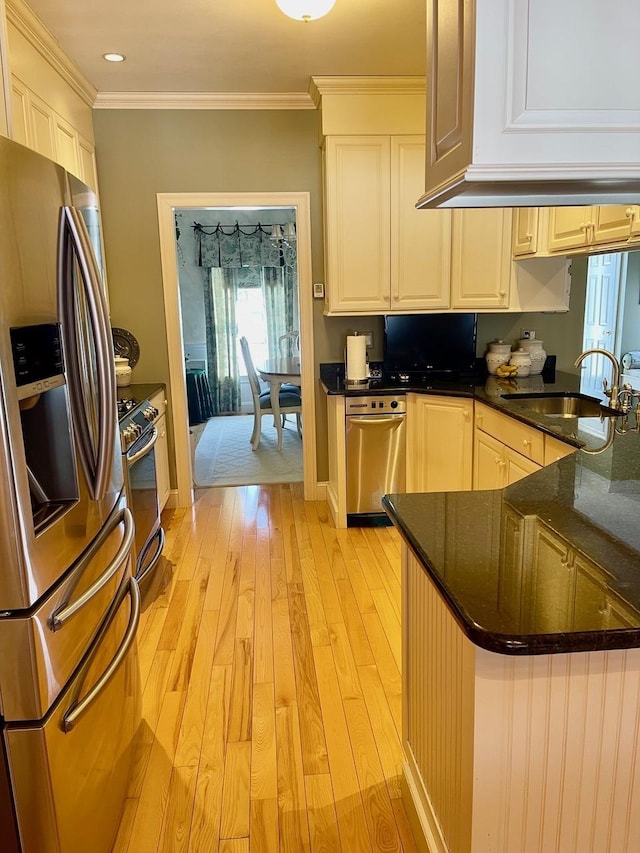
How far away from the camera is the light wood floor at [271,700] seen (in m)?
1.89

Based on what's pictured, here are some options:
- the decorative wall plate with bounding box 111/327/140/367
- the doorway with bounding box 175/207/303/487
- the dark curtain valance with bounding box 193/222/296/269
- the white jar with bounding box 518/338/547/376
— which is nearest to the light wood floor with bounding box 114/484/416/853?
the decorative wall plate with bounding box 111/327/140/367

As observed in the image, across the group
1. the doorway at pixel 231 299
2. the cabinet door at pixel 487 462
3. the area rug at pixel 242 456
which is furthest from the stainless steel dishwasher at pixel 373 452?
the doorway at pixel 231 299

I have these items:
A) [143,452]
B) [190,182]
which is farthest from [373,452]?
[190,182]

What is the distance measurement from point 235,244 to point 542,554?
755cm

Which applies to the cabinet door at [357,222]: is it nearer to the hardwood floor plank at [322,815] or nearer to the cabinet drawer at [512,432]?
the cabinet drawer at [512,432]

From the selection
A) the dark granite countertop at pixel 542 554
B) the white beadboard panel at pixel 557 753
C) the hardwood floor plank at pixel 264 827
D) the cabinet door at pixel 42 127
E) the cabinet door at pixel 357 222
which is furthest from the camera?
the cabinet door at pixel 357 222

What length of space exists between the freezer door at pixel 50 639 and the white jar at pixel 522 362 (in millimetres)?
3205

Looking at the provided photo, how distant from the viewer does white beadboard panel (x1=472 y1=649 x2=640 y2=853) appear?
1179mm

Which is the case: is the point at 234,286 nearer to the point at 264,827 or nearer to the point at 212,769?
the point at 212,769

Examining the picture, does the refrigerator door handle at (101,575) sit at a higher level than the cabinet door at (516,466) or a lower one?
higher

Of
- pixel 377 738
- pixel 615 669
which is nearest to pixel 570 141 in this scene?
pixel 615 669

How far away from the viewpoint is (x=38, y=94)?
124 inches

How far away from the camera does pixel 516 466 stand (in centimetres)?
320

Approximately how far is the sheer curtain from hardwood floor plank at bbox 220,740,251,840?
664 cm
